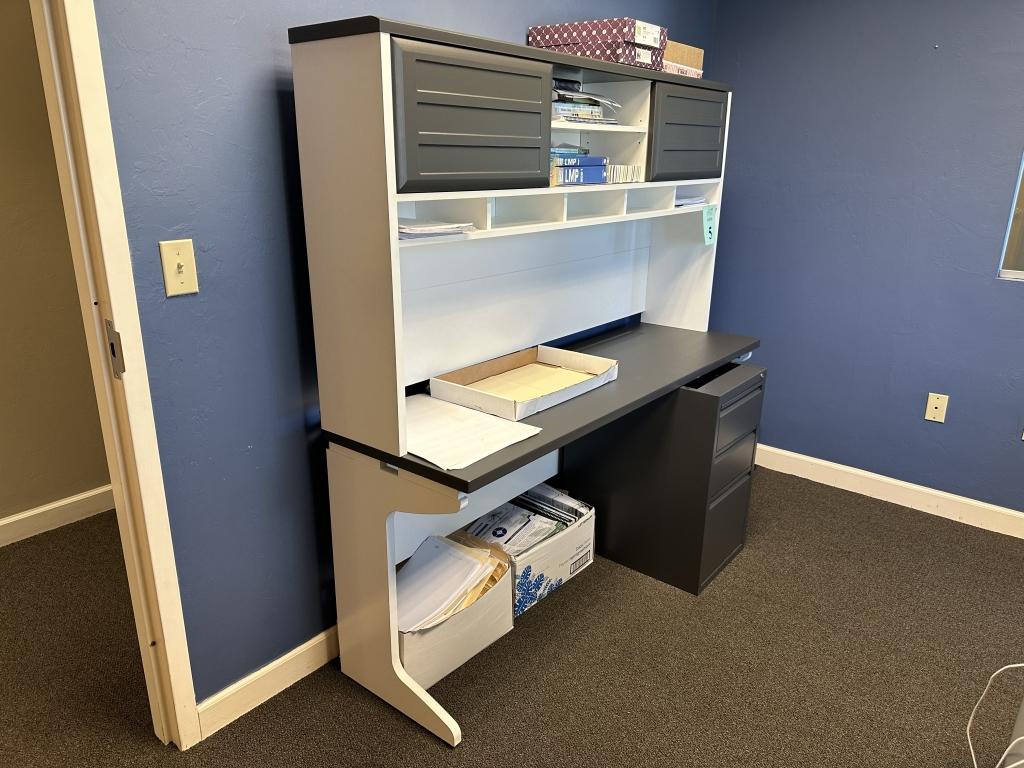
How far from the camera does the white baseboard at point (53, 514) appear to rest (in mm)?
2734

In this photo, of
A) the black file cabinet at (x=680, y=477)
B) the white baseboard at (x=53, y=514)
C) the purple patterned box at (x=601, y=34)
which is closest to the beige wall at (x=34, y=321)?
the white baseboard at (x=53, y=514)

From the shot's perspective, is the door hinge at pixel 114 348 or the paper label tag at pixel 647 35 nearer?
the door hinge at pixel 114 348

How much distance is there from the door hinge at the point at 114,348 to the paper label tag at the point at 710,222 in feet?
6.55

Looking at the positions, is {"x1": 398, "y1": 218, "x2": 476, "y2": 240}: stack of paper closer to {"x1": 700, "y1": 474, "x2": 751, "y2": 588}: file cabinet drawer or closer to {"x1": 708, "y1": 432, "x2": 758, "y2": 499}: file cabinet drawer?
{"x1": 708, "y1": 432, "x2": 758, "y2": 499}: file cabinet drawer

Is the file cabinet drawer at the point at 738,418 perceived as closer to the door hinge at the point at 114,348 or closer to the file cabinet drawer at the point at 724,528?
the file cabinet drawer at the point at 724,528

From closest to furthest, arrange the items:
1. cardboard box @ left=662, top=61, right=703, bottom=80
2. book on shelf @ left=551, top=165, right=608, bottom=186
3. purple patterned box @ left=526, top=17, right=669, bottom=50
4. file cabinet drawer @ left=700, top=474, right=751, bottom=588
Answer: book on shelf @ left=551, top=165, right=608, bottom=186 → purple patterned box @ left=526, top=17, right=669, bottom=50 → cardboard box @ left=662, top=61, right=703, bottom=80 → file cabinet drawer @ left=700, top=474, right=751, bottom=588

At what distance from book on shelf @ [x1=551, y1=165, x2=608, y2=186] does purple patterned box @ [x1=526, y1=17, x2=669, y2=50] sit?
37cm

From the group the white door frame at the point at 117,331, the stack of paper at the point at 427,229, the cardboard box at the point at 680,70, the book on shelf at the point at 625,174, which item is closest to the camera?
the white door frame at the point at 117,331

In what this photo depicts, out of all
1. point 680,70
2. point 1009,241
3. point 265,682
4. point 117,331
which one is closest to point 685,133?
point 680,70

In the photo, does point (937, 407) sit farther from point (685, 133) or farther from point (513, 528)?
point (513, 528)

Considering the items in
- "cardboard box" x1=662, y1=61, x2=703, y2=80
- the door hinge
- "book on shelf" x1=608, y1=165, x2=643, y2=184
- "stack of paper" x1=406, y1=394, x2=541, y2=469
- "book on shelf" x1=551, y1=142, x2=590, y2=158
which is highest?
"cardboard box" x1=662, y1=61, x2=703, y2=80

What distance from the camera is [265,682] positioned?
1.99m

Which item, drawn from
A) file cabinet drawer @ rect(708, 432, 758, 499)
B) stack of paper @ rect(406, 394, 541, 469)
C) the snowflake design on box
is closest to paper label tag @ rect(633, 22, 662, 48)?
stack of paper @ rect(406, 394, 541, 469)

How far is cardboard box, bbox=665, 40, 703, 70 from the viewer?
2.35 meters
